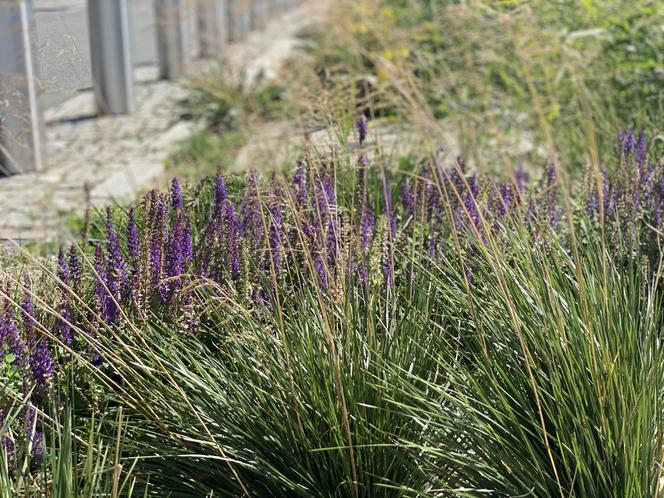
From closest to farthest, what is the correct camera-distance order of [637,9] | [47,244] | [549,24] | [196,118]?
[47,244], [637,9], [549,24], [196,118]

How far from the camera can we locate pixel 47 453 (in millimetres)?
2500

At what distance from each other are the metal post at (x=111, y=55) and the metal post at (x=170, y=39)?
1475 mm

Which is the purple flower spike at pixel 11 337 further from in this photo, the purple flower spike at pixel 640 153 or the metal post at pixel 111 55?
the metal post at pixel 111 55

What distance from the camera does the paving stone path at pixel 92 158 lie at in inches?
237

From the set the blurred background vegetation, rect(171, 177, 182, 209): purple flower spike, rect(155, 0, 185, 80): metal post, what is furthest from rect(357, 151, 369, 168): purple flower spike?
rect(155, 0, 185, 80): metal post

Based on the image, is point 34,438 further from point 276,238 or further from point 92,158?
point 92,158

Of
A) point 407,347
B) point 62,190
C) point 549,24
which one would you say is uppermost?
point 549,24

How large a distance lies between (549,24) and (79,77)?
3.79 meters

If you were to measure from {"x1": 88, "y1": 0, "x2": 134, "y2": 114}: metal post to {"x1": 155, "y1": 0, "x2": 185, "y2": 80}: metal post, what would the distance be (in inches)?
58.1

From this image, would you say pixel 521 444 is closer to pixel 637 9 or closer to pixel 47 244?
pixel 47 244

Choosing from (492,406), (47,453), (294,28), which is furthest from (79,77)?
(294,28)

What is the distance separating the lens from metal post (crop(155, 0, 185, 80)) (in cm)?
1103

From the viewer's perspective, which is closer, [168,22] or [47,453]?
[47,453]

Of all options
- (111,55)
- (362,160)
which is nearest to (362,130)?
(362,160)
